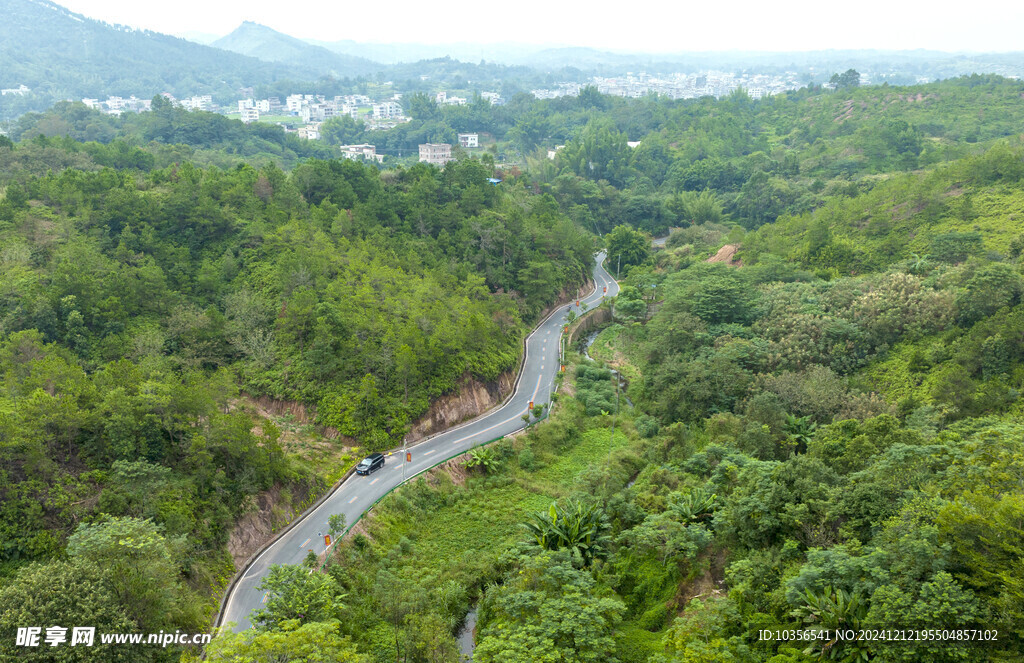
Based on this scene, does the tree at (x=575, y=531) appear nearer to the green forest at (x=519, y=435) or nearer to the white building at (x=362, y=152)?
the green forest at (x=519, y=435)

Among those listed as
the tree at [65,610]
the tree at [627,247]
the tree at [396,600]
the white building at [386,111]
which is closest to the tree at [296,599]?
the tree at [396,600]

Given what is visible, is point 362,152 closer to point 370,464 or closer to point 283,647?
point 370,464

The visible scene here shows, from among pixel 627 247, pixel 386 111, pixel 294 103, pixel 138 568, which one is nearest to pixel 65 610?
pixel 138 568

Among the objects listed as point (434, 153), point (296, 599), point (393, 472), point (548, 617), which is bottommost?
point (393, 472)

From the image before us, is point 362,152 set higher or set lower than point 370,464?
higher

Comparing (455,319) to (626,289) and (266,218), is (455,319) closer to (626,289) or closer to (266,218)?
(266,218)

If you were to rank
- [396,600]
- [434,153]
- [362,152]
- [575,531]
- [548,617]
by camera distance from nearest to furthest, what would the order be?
1. [548,617]
2. [396,600]
3. [575,531]
4. [434,153]
5. [362,152]

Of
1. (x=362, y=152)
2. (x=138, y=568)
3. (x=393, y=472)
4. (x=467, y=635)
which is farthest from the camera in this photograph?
(x=362, y=152)

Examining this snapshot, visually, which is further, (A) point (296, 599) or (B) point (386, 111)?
(B) point (386, 111)

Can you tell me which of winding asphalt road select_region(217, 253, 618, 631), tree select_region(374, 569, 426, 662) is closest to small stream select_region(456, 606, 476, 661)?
tree select_region(374, 569, 426, 662)
